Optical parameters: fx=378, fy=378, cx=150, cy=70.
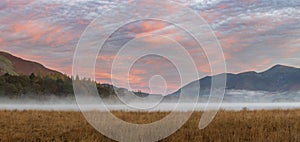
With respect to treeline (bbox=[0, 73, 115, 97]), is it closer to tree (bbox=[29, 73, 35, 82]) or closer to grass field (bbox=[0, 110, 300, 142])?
tree (bbox=[29, 73, 35, 82])

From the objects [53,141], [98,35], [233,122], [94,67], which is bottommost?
[233,122]

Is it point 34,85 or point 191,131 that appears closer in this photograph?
point 191,131

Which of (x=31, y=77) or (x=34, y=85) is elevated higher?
(x=31, y=77)

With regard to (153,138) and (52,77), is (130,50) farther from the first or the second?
(52,77)

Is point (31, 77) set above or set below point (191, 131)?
above

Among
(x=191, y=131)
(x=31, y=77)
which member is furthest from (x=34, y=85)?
(x=191, y=131)

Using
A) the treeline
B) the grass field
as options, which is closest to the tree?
the treeline

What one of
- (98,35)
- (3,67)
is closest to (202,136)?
(98,35)

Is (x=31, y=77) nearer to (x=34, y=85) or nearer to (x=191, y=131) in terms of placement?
(x=34, y=85)

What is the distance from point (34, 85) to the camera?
74500 mm

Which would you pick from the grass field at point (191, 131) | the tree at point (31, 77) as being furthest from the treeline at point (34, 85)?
the grass field at point (191, 131)

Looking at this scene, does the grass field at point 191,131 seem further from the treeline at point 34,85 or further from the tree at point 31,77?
the tree at point 31,77

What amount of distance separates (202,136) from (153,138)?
169 centimetres

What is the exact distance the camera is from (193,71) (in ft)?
53.8
